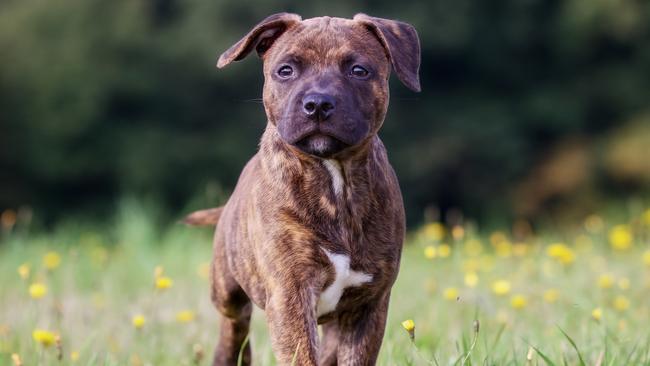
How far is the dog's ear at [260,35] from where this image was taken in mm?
4082

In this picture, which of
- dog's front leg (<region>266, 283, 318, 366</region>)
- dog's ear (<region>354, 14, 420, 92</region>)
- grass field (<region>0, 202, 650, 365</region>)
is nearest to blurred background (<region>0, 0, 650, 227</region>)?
grass field (<region>0, 202, 650, 365</region>)

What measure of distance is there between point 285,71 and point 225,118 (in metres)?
14.4

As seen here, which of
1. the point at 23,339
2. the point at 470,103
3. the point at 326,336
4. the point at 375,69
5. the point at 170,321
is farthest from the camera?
the point at 470,103

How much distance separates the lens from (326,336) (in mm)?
4500

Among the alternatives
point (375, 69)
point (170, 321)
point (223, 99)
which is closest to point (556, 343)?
point (375, 69)

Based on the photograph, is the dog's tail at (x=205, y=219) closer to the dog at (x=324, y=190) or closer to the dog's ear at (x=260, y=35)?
the dog at (x=324, y=190)

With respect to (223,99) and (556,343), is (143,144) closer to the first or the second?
(223,99)

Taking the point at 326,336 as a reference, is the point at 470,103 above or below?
below

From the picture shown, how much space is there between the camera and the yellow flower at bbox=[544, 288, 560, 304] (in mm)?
6122

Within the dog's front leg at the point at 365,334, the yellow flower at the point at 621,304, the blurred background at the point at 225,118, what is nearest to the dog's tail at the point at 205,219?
the dog's front leg at the point at 365,334

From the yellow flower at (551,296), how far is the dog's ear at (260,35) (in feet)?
9.08

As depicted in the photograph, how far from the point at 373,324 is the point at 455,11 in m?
14.6

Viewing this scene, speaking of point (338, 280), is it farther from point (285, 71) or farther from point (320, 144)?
point (285, 71)

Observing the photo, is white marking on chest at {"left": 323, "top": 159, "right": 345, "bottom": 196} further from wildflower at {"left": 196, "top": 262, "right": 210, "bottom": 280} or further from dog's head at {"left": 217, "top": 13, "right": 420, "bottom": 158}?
wildflower at {"left": 196, "top": 262, "right": 210, "bottom": 280}
